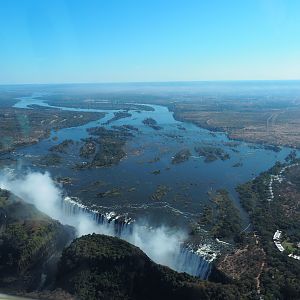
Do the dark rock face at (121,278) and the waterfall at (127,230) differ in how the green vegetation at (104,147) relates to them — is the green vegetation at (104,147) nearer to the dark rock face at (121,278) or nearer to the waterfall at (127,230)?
the waterfall at (127,230)

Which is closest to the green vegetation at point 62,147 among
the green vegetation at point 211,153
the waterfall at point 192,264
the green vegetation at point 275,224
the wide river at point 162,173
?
the wide river at point 162,173

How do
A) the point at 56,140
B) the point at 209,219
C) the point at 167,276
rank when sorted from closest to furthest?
the point at 167,276 < the point at 209,219 < the point at 56,140

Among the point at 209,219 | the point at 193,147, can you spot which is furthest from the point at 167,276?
the point at 193,147

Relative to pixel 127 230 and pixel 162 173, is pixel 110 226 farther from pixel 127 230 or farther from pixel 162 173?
pixel 162 173

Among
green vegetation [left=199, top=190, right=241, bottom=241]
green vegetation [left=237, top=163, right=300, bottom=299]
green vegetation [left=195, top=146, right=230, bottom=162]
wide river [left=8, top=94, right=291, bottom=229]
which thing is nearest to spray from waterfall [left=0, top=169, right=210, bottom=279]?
wide river [left=8, top=94, right=291, bottom=229]

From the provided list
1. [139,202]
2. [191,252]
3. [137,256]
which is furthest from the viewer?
[139,202]

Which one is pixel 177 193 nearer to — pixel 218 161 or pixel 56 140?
pixel 218 161

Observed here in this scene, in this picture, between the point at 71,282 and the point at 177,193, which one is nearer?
the point at 71,282
